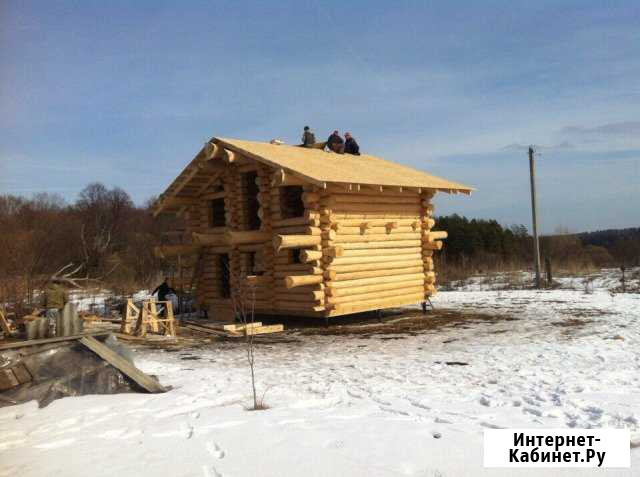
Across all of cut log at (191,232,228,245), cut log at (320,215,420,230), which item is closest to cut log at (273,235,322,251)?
cut log at (320,215,420,230)

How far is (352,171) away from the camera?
16.2 meters

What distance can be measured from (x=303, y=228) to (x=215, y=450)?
9.76 meters

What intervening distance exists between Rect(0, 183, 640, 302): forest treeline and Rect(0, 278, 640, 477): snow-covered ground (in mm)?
10100

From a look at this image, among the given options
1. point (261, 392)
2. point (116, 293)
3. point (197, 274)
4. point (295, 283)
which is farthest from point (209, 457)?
point (116, 293)

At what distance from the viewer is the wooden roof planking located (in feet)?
48.4

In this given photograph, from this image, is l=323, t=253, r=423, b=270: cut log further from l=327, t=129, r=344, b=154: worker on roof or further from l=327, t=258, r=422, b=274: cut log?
l=327, t=129, r=344, b=154: worker on roof

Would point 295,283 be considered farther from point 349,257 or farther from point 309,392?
point 309,392

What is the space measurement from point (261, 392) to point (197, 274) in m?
10.8

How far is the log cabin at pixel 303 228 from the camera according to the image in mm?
14758

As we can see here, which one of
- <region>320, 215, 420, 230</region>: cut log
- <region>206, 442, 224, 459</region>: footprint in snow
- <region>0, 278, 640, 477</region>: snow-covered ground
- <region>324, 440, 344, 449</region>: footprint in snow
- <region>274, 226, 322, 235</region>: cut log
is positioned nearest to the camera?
<region>0, 278, 640, 477</region>: snow-covered ground

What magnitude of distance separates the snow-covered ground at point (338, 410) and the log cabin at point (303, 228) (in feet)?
9.01

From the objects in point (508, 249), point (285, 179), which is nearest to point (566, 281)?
point (508, 249)

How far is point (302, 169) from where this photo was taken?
48.0 feet

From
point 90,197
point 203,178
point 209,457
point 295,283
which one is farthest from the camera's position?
point 90,197
